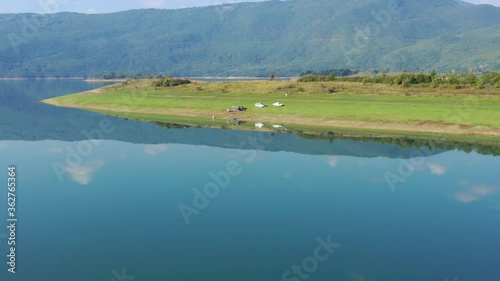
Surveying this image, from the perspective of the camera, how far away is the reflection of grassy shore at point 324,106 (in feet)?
207

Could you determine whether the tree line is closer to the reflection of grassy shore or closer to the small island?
the small island

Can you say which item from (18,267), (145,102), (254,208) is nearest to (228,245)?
(254,208)

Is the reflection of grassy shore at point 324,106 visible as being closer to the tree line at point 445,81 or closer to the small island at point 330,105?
the small island at point 330,105

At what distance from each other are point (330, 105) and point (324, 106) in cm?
96

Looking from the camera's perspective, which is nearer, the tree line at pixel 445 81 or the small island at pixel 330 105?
the small island at pixel 330 105

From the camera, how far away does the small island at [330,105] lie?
6308cm

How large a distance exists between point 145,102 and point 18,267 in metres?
75.2

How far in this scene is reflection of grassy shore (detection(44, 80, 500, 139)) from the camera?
207 feet

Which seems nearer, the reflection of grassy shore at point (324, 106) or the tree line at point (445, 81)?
the reflection of grassy shore at point (324, 106)

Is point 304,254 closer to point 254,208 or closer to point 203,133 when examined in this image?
point 254,208

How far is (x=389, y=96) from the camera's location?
8131cm

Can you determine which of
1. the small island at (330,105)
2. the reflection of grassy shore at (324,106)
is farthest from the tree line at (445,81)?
the reflection of grassy shore at (324,106)

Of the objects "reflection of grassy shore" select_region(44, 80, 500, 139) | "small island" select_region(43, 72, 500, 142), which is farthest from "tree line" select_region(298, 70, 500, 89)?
"reflection of grassy shore" select_region(44, 80, 500, 139)

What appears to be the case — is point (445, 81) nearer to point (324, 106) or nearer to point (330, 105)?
point (330, 105)
